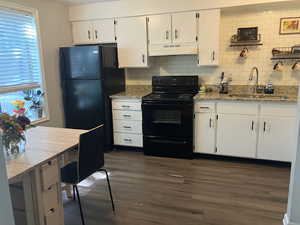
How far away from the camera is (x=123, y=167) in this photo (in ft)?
11.4

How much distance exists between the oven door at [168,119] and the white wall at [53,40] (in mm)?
1462

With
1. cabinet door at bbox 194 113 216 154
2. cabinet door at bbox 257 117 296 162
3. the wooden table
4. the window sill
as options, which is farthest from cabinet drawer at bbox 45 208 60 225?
cabinet door at bbox 257 117 296 162

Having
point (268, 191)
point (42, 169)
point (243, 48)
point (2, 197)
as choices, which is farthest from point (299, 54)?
point (2, 197)

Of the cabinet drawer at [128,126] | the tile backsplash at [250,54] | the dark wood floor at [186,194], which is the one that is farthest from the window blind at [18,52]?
the tile backsplash at [250,54]

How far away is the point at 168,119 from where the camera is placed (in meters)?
3.74

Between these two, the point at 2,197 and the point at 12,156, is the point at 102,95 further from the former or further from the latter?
the point at 2,197

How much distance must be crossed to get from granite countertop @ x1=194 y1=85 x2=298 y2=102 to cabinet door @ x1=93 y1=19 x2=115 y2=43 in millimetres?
1722

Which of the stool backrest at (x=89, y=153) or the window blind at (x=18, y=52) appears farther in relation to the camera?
the window blind at (x=18, y=52)

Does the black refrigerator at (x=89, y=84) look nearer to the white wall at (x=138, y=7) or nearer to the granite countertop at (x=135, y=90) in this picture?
the granite countertop at (x=135, y=90)

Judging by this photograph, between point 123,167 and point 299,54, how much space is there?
2.90m

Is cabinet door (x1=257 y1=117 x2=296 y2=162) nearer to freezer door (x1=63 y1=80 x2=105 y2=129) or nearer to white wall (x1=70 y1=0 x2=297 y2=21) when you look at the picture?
white wall (x1=70 y1=0 x2=297 y2=21)

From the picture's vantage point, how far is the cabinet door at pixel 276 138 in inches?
126

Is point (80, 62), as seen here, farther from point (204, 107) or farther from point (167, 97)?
point (204, 107)

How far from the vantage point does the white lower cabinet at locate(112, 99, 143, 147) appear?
12.8 ft
